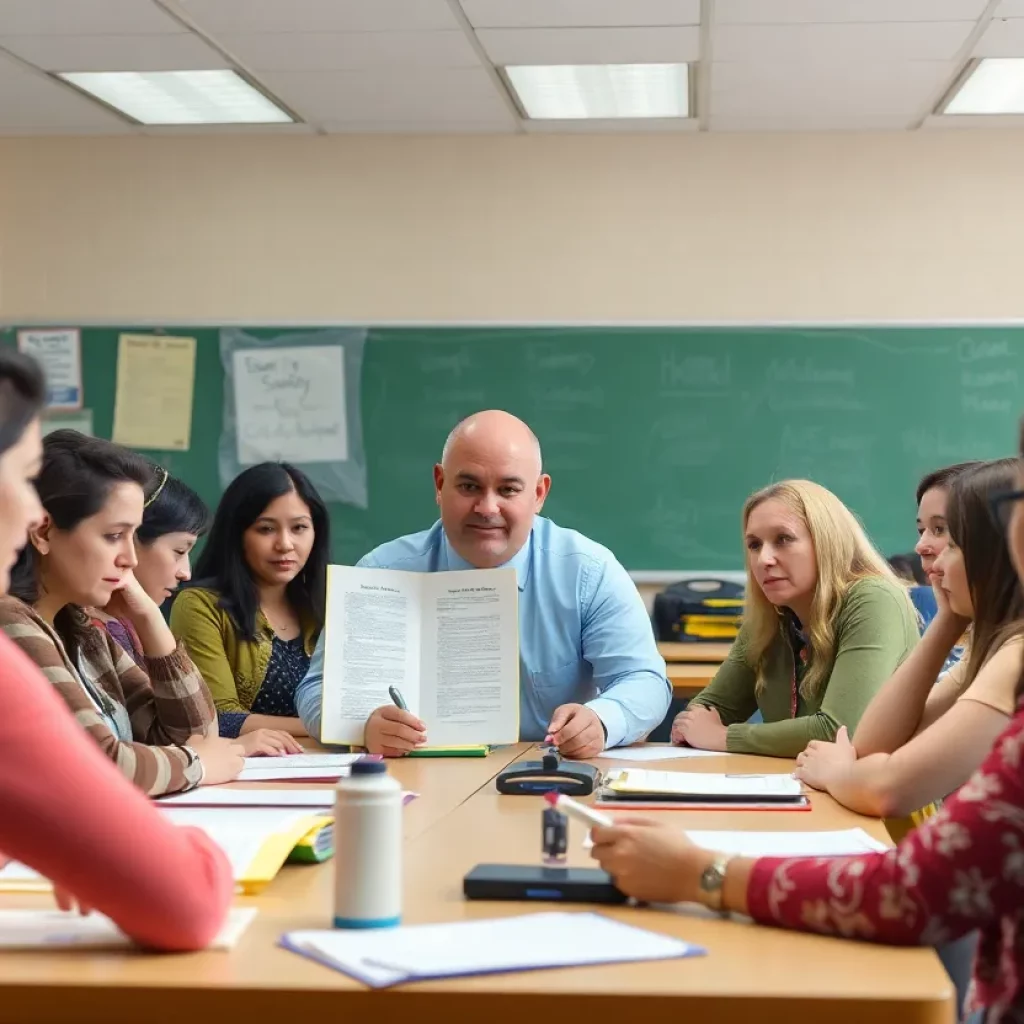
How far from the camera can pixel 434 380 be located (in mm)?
5285

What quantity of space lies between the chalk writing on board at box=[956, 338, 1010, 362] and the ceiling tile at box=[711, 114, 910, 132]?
32.4 inches

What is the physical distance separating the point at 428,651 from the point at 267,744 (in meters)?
0.35

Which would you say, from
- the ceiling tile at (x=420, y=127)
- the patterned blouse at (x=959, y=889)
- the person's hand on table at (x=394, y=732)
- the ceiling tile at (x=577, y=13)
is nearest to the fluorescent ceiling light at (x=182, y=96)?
the ceiling tile at (x=420, y=127)

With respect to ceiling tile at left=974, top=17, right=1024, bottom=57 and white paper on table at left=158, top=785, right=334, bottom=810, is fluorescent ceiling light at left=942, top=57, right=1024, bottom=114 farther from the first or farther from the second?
white paper on table at left=158, top=785, right=334, bottom=810

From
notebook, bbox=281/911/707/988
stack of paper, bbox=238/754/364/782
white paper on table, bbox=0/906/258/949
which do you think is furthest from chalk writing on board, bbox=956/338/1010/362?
white paper on table, bbox=0/906/258/949

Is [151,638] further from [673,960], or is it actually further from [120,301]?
[120,301]

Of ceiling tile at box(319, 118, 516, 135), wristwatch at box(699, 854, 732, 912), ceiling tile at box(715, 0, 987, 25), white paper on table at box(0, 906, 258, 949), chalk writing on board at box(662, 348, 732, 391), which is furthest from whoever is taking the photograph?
chalk writing on board at box(662, 348, 732, 391)

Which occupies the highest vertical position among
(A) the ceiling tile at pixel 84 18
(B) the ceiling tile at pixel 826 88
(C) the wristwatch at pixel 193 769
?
(B) the ceiling tile at pixel 826 88

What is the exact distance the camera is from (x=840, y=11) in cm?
388

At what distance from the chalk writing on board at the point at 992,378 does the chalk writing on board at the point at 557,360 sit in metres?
1.39

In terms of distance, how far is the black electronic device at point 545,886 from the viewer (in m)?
1.40

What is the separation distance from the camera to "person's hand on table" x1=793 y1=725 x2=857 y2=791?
215 cm

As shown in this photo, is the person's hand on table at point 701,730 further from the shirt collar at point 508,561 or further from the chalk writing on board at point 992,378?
the chalk writing on board at point 992,378

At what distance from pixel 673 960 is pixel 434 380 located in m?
4.20
